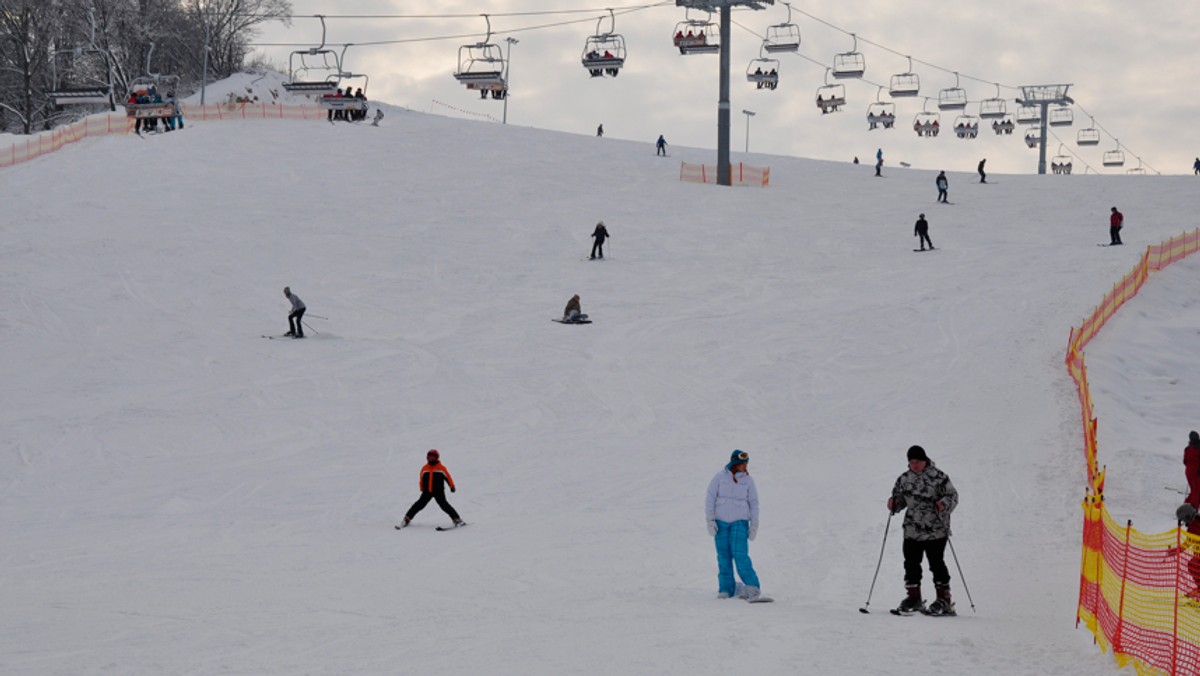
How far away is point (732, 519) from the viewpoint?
10273 mm

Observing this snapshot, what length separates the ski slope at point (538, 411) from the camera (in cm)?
902

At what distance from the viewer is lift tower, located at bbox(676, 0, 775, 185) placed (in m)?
48.0

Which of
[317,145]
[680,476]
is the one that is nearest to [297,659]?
[680,476]

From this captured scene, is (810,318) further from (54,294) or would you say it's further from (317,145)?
(317,145)

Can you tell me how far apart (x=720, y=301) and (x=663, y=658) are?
22.5 m

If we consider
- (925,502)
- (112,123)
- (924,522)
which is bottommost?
(924,522)

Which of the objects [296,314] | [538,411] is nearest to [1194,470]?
[538,411]

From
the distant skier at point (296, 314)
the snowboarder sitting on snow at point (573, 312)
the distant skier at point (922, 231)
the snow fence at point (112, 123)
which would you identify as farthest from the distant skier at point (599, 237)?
the snow fence at point (112, 123)

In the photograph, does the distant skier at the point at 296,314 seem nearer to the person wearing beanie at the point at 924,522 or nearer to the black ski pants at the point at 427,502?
the black ski pants at the point at 427,502

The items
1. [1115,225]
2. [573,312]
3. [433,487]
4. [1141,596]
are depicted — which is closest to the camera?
[1141,596]

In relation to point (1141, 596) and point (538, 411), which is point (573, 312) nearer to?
point (538, 411)

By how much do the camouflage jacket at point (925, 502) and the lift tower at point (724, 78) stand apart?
3929 cm

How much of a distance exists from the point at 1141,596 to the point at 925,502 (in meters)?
1.62

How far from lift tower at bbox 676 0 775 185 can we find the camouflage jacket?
1547 inches
